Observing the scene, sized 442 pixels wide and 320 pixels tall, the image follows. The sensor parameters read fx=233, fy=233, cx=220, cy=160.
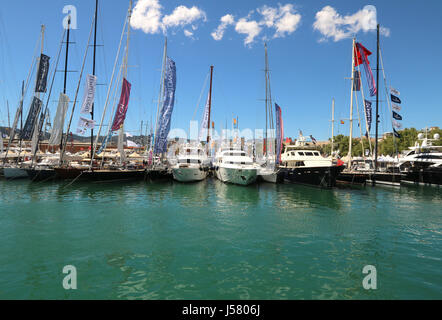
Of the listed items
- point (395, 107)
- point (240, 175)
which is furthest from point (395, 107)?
point (240, 175)

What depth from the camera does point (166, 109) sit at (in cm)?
3522

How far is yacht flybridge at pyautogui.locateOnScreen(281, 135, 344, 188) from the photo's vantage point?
28656mm

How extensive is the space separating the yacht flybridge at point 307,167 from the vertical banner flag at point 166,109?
18.4 m

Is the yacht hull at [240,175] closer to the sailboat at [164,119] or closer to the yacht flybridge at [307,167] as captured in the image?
the yacht flybridge at [307,167]

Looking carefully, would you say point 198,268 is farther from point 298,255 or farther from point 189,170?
point 189,170

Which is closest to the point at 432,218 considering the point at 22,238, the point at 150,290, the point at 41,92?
the point at 150,290

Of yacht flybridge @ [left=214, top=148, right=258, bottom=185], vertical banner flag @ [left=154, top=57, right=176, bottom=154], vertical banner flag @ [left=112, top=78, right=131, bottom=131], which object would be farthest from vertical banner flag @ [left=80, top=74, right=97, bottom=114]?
yacht flybridge @ [left=214, top=148, right=258, bottom=185]

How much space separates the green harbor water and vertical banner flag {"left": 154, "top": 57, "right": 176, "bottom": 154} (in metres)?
17.6

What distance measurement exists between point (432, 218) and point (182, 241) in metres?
16.9

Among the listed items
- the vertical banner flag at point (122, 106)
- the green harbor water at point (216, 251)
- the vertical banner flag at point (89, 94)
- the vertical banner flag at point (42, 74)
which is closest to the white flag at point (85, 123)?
the vertical banner flag at point (89, 94)

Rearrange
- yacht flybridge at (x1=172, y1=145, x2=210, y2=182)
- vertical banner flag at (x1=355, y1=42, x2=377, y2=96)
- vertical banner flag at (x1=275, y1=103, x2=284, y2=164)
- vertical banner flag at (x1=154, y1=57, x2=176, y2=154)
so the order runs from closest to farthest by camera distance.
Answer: vertical banner flag at (x1=275, y1=103, x2=284, y2=164) → yacht flybridge at (x1=172, y1=145, x2=210, y2=182) → vertical banner flag at (x1=355, y1=42, x2=377, y2=96) → vertical banner flag at (x1=154, y1=57, x2=176, y2=154)

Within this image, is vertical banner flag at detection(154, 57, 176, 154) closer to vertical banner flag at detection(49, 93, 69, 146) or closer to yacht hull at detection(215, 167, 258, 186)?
yacht hull at detection(215, 167, 258, 186)

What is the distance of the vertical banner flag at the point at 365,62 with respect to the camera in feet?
110

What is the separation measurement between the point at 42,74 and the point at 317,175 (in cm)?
4207
